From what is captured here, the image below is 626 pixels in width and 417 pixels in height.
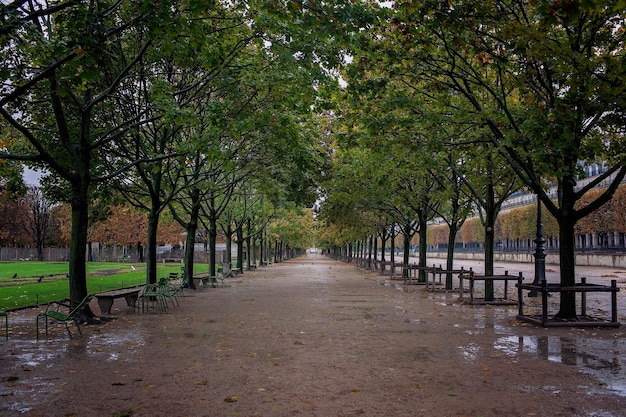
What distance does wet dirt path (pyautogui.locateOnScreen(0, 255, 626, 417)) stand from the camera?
6246 mm

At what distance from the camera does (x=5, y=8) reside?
23.5 feet

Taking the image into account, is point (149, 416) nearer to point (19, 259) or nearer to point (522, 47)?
point (522, 47)

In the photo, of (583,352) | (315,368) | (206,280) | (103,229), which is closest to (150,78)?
(315,368)

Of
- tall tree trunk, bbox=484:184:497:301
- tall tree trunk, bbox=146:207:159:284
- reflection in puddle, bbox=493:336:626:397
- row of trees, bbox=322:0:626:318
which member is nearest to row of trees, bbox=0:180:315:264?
tall tree trunk, bbox=146:207:159:284

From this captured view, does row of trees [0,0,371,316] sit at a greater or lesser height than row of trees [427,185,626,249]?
greater

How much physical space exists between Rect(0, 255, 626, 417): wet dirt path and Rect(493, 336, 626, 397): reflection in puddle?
0.09 feet

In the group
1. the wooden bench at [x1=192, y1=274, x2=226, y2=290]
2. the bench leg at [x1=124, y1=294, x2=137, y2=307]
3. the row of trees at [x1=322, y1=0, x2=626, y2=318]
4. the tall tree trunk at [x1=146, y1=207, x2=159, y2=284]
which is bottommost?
the wooden bench at [x1=192, y1=274, x2=226, y2=290]

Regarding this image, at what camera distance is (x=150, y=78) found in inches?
649

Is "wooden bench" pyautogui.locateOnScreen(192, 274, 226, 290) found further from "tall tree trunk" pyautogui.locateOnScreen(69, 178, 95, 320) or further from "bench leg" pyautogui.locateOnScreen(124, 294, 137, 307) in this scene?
"tall tree trunk" pyautogui.locateOnScreen(69, 178, 95, 320)

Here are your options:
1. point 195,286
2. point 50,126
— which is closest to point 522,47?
point 50,126

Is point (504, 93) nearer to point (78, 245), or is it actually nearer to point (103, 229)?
point (78, 245)

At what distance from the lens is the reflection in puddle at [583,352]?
25.5 feet

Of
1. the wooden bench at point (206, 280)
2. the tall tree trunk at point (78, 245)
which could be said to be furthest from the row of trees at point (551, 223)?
the tall tree trunk at point (78, 245)

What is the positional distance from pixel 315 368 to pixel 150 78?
37.9ft
